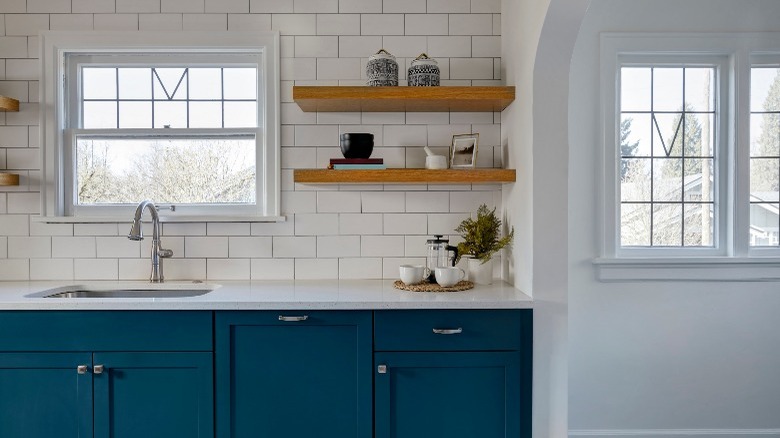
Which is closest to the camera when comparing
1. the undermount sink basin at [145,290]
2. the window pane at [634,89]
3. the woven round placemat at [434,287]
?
the woven round placemat at [434,287]

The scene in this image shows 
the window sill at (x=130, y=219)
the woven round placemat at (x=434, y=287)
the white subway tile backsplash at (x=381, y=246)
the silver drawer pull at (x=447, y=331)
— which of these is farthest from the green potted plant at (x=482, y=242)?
the window sill at (x=130, y=219)

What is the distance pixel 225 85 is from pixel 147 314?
1.33 metres

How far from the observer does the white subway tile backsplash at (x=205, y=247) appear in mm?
2841

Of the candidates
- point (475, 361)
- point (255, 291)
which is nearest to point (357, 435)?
point (475, 361)

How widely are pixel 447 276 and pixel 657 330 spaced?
143 cm

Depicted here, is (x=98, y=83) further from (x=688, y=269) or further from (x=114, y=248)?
(x=688, y=269)

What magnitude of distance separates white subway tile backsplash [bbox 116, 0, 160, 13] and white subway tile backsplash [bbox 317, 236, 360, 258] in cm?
149

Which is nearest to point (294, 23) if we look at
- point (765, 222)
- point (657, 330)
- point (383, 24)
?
point (383, 24)

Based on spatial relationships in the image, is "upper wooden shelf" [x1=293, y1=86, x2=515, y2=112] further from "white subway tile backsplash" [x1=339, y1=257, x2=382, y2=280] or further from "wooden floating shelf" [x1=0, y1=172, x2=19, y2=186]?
"wooden floating shelf" [x1=0, y1=172, x2=19, y2=186]

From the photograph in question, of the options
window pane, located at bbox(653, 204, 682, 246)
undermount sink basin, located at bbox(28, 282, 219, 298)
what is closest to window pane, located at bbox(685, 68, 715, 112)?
window pane, located at bbox(653, 204, 682, 246)

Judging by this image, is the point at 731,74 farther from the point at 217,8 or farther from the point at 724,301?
the point at 217,8

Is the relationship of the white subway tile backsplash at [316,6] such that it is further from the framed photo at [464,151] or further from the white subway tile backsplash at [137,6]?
the framed photo at [464,151]

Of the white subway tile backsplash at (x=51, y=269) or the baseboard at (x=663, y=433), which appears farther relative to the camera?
the baseboard at (x=663, y=433)

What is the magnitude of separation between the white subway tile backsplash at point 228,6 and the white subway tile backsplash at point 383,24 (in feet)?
2.03
